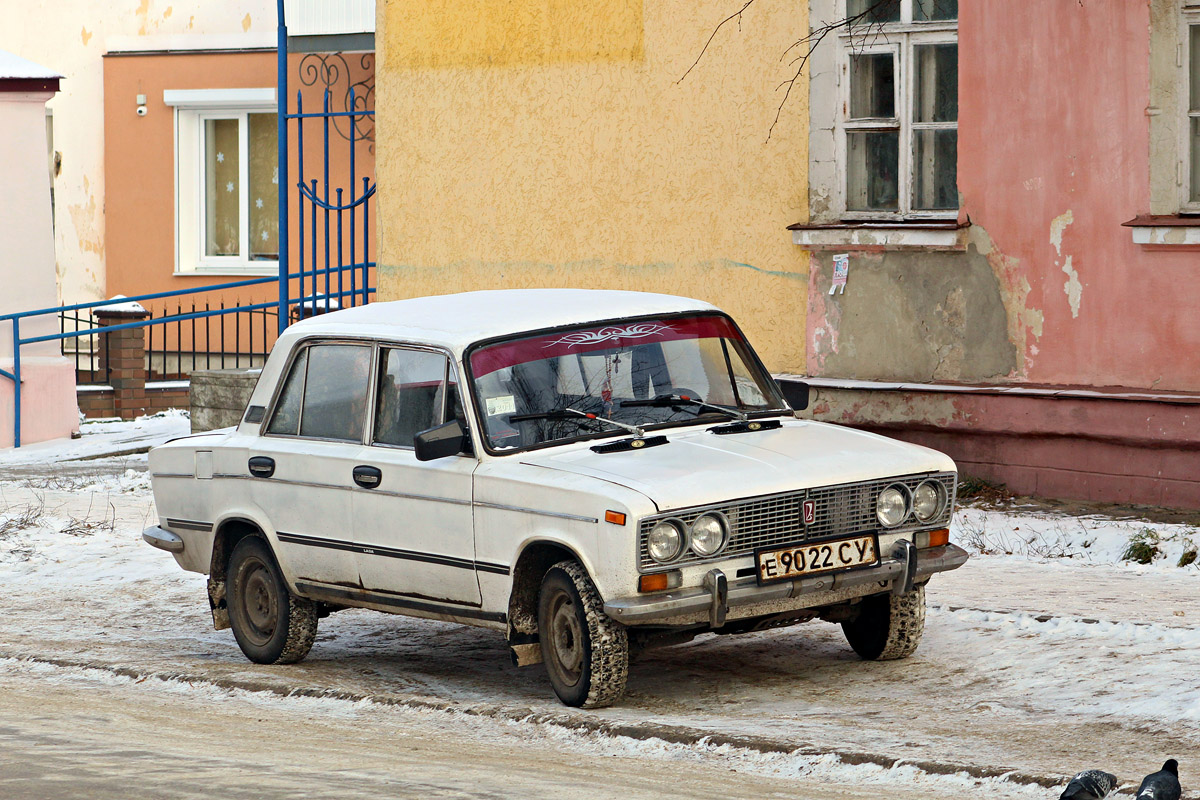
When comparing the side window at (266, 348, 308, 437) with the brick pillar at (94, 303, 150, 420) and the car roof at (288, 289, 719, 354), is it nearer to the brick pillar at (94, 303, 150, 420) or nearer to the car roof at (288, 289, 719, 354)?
the car roof at (288, 289, 719, 354)

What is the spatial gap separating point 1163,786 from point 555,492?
2.58 metres

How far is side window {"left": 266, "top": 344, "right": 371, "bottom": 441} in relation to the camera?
793 centimetres

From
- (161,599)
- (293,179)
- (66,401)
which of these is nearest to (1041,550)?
(161,599)

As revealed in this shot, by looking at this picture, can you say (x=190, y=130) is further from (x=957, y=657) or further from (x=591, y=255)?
(x=957, y=657)

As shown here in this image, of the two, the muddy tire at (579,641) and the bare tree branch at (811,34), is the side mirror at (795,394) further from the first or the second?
the bare tree branch at (811,34)

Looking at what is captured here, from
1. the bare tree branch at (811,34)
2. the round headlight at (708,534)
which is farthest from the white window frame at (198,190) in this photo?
the round headlight at (708,534)

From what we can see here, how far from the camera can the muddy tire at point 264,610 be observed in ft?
27.0

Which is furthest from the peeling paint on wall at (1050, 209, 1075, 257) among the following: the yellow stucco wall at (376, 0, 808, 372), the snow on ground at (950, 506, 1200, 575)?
the yellow stucco wall at (376, 0, 808, 372)

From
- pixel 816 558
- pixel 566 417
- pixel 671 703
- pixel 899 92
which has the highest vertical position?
pixel 899 92

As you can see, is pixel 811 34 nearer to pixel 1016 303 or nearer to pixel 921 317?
pixel 921 317

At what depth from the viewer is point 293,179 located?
2211 cm

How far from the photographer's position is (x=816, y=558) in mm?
6883

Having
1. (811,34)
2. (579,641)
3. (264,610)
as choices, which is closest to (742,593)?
(579,641)

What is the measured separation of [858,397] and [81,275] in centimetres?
1369
